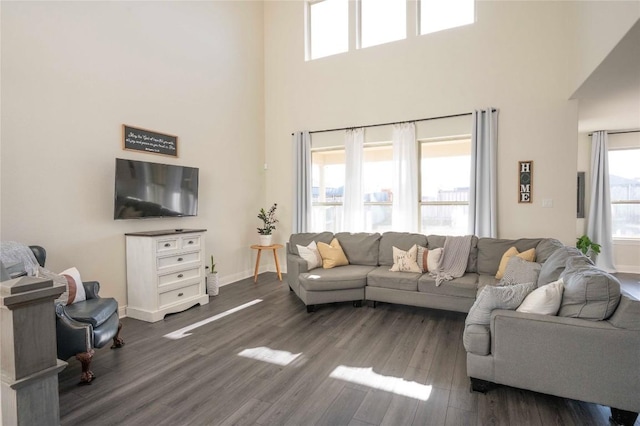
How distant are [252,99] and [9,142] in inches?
148

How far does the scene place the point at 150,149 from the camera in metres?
4.22

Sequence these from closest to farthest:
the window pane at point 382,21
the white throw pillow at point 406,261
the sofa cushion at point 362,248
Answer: the white throw pillow at point 406,261
the sofa cushion at point 362,248
the window pane at point 382,21

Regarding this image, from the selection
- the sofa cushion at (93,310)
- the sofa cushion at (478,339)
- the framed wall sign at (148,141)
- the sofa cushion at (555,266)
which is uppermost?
the framed wall sign at (148,141)

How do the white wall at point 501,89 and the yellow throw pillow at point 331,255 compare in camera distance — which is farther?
the yellow throw pillow at point 331,255

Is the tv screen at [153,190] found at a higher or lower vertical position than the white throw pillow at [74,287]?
higher

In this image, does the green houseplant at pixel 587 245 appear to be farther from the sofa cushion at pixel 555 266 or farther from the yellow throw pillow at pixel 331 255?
the yellow throw pillow at pixel 331 255

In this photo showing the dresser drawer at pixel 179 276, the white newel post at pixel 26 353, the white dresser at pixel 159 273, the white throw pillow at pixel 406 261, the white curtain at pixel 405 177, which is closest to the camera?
the white newel post at pixel 26 353

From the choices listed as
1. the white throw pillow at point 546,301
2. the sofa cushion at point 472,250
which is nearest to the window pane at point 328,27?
the sofa cushion at point 472,250

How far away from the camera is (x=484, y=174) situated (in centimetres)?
465

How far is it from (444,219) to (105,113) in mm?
4756

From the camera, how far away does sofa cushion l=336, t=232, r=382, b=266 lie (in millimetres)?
4762

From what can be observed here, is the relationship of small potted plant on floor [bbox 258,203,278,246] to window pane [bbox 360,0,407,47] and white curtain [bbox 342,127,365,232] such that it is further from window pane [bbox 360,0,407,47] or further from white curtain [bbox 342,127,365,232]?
window pane [bbox 360,0,407,47]

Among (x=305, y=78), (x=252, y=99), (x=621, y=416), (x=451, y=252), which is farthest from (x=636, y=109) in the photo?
(x=252, y=99)

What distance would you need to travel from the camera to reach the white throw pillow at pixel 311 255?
453 cm
